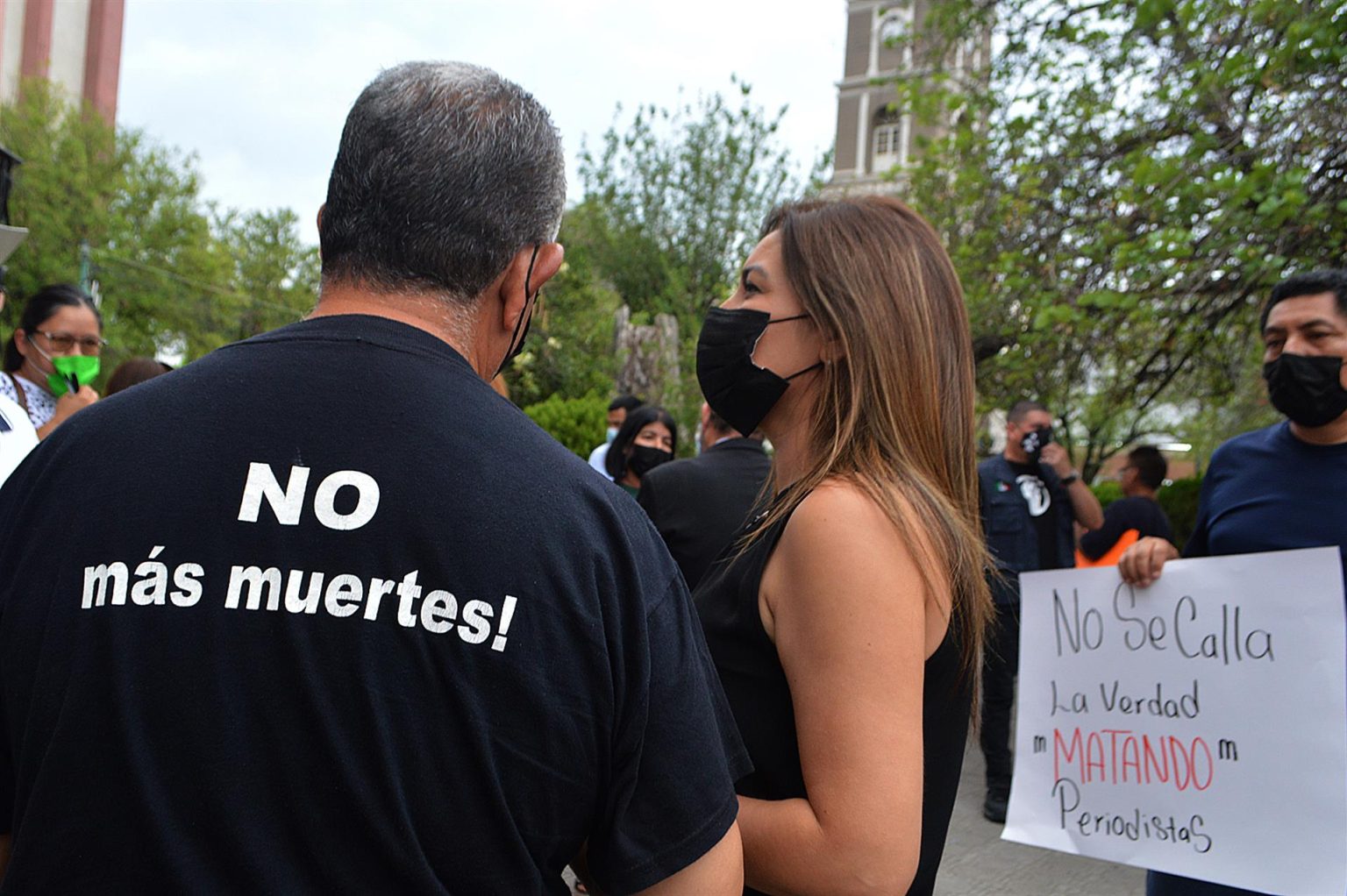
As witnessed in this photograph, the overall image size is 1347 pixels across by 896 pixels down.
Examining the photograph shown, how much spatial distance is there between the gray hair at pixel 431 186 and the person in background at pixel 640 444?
215 inches

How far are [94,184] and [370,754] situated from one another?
97.4ft

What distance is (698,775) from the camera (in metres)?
1.26

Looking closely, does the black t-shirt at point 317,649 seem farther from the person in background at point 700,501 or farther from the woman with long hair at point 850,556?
the person in background at point 700,501

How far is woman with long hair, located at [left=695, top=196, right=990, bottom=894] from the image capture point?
58.7 inches

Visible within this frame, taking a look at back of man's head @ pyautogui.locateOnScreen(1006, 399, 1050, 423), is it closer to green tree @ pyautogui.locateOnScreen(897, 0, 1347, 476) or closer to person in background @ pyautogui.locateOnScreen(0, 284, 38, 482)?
green tree @ pyautogui.locateOnScreen(897, 0, 1347, 476)

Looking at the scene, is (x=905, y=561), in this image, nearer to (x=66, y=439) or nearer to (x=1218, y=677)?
(x=66, y=439)

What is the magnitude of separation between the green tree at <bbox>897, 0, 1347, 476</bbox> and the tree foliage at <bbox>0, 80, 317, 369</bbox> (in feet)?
57.0

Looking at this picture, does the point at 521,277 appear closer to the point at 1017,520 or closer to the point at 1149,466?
the point at 1017,520

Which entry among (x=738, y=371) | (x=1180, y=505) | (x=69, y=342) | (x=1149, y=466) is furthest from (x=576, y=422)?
(x=738, y=371)

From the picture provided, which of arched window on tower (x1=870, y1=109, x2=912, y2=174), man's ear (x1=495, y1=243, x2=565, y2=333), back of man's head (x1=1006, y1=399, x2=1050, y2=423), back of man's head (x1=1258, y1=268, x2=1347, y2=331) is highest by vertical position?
arched window on tower (x1=870, y1=109, x2=912, y2=174)

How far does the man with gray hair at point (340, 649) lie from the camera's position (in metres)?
1.13

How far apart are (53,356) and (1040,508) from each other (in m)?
4.98

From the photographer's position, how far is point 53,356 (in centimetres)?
448

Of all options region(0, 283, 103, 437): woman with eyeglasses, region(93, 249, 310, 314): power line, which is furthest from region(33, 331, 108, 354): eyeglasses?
region(93, 249, 310, 314): power line
